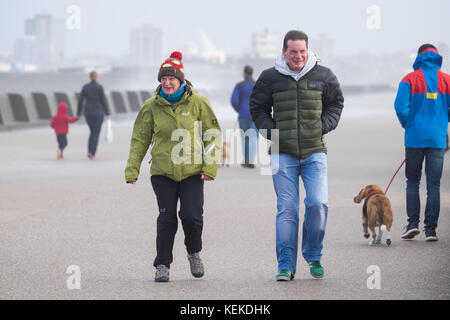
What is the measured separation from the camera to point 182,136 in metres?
8.16

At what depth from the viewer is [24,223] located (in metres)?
11.7

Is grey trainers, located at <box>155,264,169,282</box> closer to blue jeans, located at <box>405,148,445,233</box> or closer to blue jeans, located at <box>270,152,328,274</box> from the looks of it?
blue jeans, located at <box>270,152,328,274</box>

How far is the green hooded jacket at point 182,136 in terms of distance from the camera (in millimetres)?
8141

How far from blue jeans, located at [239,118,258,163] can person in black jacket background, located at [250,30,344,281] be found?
10.3 metres

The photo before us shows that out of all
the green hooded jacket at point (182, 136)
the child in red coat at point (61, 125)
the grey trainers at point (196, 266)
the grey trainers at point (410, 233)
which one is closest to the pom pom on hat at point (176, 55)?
the green hooded jacket at point (182, 136)

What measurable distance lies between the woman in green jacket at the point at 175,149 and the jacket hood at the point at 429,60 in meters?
2.77

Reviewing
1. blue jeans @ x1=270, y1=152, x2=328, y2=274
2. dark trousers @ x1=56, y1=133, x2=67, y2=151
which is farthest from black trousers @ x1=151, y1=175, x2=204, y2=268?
dark trousers @ x1=56, y1=133, x2=67, y2=151

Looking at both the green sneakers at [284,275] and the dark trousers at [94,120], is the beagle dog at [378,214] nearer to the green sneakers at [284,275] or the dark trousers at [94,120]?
the green sneakers at [284,275]

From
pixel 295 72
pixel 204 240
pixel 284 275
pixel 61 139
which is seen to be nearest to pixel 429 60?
pixel 295 72

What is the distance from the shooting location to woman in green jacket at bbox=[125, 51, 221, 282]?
8.14 m

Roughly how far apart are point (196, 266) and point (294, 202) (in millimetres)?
867

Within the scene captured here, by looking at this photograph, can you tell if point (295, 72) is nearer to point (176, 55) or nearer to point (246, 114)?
point (176, 55)
